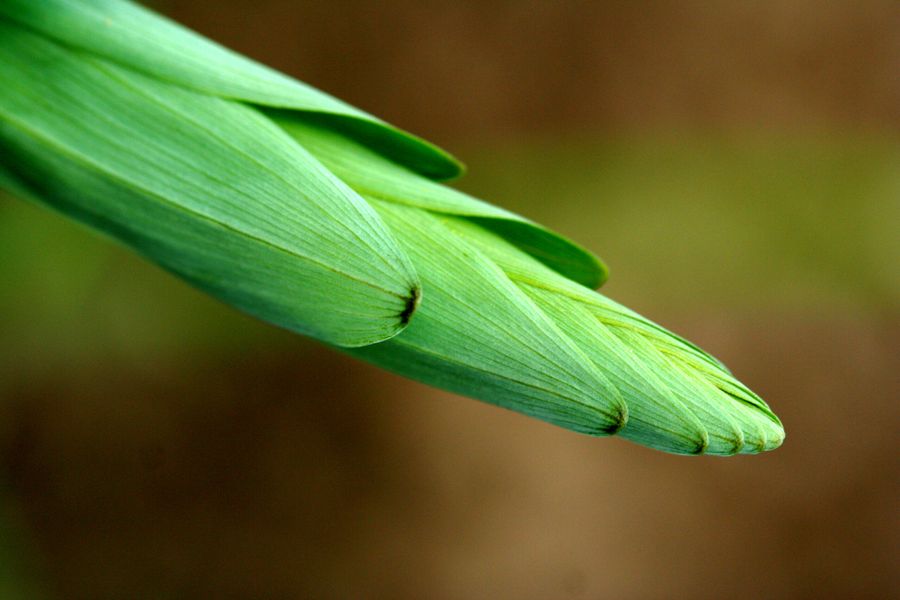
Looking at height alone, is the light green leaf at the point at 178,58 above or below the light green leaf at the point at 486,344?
above

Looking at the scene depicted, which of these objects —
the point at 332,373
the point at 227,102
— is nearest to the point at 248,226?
the point at 227,102

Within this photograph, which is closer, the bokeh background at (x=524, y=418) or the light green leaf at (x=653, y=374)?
the light green leaf at (x=653, y=374)

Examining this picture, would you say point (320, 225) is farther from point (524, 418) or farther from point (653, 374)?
point (524, 418)

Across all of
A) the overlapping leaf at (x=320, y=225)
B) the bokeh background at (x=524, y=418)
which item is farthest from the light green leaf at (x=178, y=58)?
the bokeh background at (x=524, y=418)

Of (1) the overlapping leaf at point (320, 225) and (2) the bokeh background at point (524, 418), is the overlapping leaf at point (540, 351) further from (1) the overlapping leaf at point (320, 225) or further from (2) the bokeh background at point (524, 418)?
(2) the bokeh background at point (524, 418)

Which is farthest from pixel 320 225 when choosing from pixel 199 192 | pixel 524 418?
pixel 524 418

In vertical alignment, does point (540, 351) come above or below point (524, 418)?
above
